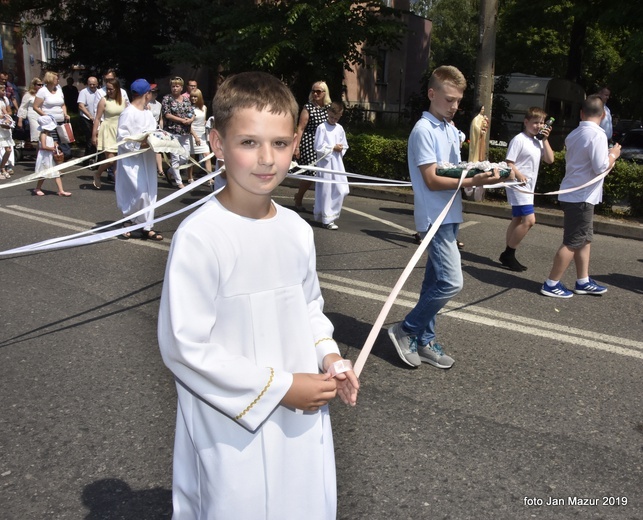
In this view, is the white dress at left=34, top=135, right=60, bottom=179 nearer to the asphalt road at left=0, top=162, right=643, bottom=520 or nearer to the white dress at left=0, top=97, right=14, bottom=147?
the white dress at left=0, top=97, right=14, bottom=147

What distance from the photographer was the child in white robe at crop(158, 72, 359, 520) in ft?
5.84

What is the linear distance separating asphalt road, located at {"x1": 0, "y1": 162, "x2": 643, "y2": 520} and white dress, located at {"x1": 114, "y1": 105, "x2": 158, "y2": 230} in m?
1.21

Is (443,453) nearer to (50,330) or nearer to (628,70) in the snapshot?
(50,330)

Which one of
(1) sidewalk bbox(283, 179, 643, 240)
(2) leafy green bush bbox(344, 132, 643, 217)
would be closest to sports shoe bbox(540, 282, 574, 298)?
(1) sidewalk bbox(283, 179, 643, 240)

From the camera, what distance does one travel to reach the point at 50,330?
5.16m

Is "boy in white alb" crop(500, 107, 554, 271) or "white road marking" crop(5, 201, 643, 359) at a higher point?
"boy in white alb" crop(500, 107, 554, 271)

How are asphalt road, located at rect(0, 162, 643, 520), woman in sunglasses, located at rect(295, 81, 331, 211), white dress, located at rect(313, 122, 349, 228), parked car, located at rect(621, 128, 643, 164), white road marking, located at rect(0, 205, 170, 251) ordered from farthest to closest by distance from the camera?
parked car, located at rect(621, 128, 643, 164) → woman in sunglasses, located at rect(295, 81, 331, 211) → white dress, located at rect(313, 122, 349, 228) → white road marking, located at rect(0, 205, 170, 251) → asphalt road, located at rect(0, 162, 643, 520)

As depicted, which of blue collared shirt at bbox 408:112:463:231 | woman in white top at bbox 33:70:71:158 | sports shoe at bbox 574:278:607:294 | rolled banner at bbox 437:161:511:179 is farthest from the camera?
woman in white top at bbox 33:70:71:158

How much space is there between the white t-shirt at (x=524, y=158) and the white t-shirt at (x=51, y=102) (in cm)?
891

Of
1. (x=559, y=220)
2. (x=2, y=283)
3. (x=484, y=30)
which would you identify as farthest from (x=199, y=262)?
(x=484, y=30)

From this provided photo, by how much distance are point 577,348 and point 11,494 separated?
3.83 meters

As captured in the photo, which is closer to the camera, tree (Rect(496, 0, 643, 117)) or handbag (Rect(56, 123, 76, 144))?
handbag (Rect(56, 123, 76, 144))

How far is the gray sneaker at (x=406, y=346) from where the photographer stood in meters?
4.60

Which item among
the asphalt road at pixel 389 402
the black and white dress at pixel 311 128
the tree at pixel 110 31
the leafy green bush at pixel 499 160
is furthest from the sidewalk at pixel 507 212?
the tree at pixel 110 31
